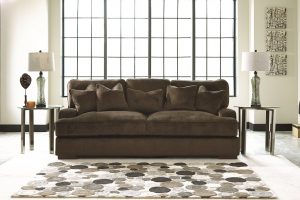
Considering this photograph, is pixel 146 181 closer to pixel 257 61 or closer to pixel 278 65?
Result: pixel 257 61

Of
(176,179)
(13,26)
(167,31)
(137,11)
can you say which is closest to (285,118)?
(167,31)

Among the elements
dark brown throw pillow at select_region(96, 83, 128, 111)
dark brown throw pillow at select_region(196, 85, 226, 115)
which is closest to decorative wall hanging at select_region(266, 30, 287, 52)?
dark brown throw pillow at select_region(196, 85, 226, 115)

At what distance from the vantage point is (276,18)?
8367mm

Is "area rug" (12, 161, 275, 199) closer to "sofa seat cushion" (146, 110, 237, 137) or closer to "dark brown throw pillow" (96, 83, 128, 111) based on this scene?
"sofa seat cushion" (146, 110, 237, 137)

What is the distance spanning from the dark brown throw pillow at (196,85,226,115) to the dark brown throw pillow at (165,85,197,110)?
91mm

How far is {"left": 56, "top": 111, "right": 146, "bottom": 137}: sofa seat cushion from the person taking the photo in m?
5.48

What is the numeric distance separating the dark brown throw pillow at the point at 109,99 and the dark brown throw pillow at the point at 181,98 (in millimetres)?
606

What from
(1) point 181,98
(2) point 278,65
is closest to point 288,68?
(2) point 278,65

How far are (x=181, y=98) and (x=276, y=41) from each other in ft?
10.0

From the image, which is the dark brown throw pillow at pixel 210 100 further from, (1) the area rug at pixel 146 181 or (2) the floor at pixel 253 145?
(1) the area rug at pixel 146 181

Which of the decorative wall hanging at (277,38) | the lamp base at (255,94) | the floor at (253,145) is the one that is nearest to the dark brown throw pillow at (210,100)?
the lamp base at (255,94)

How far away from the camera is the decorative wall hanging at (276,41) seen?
27.4 ft

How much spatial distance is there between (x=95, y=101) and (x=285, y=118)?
3998 millimetres

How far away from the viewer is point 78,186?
415cm
